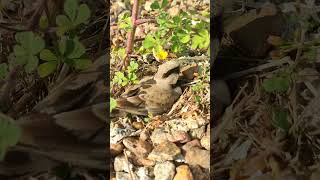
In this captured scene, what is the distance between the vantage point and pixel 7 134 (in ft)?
5.41

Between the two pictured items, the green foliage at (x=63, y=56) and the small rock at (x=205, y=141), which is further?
the small rock at (x=205, y=141)

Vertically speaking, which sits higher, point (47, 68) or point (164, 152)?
point (47, 68)

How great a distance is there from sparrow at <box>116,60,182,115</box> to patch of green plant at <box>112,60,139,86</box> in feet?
0.07

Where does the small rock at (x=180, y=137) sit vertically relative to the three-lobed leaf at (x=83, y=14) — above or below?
below

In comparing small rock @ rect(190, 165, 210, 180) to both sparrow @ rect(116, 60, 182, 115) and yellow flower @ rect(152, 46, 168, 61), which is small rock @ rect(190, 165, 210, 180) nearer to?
sparrow @ rect(116, 60, 182, 115)

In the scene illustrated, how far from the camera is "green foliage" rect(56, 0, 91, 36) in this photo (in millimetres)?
1663

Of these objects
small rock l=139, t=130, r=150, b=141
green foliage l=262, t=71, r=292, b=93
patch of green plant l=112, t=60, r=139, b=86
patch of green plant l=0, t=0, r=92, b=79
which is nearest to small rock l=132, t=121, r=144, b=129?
small rock l=139, t=130, r=150, b=141

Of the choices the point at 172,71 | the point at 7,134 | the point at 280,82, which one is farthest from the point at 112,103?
the point at 280,82

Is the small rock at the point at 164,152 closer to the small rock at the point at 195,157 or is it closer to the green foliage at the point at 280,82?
the small rock at the point at 195,157

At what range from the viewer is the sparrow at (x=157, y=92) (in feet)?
5.76

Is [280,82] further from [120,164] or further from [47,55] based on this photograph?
[47,55]

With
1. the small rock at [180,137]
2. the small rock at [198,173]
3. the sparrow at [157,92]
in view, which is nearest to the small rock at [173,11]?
the sparrow at [157,92]

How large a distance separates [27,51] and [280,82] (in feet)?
2.29

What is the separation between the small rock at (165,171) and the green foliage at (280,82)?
0.35 meters
